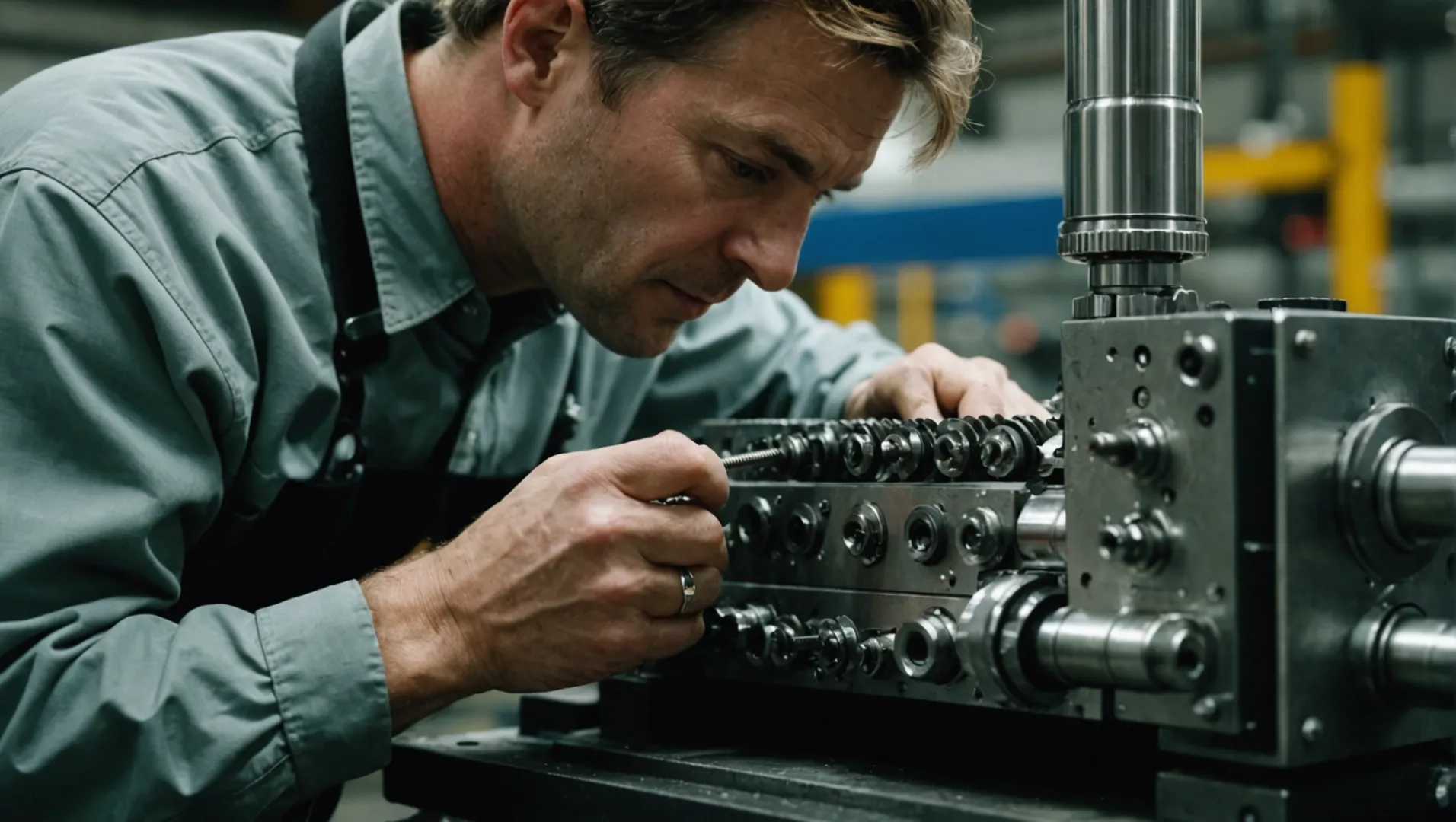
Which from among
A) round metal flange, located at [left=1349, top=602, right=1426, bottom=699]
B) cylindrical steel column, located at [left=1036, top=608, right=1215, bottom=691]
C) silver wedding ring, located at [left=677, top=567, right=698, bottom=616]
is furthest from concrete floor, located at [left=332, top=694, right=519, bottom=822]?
round metal flange, located at [left=1349, top=602, right=1426, bottom=699]

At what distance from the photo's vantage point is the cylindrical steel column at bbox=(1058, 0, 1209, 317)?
95 cm

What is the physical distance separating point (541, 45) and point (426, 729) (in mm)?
1585

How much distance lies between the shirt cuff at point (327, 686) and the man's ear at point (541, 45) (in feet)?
1.75

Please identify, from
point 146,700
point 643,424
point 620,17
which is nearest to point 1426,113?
point 643,424

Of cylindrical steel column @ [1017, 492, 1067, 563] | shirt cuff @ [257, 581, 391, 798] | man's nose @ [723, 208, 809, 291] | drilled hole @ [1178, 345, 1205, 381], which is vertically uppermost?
man's nose @ [723, 208, 809, 291]

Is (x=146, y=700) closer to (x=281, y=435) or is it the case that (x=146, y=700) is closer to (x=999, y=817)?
(x=281, y=435)

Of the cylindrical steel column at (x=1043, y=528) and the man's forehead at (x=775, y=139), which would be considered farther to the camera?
the man's forehead at (x=775, y=139)

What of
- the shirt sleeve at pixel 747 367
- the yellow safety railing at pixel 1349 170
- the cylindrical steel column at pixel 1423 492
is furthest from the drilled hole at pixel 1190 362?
the yellow safety railing at pixel 1349 170

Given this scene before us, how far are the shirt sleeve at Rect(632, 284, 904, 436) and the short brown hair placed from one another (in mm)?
469

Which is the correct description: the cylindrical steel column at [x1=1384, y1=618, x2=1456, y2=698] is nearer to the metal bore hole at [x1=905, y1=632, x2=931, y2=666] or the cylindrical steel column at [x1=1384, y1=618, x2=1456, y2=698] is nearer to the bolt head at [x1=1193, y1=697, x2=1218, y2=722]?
the bolt head at [x1=1193, y1=697, x2=1218, y2=722]

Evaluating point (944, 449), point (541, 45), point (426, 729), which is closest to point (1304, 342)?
point (944, 449)

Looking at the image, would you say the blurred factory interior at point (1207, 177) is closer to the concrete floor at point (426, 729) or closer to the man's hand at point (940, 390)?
the concrete floor at point (426, 729)

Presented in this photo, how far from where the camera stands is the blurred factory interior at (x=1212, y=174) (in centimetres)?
347

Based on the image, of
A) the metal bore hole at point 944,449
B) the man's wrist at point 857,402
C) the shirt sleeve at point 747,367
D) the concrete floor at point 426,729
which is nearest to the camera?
the metal bore hole at point 944,449
